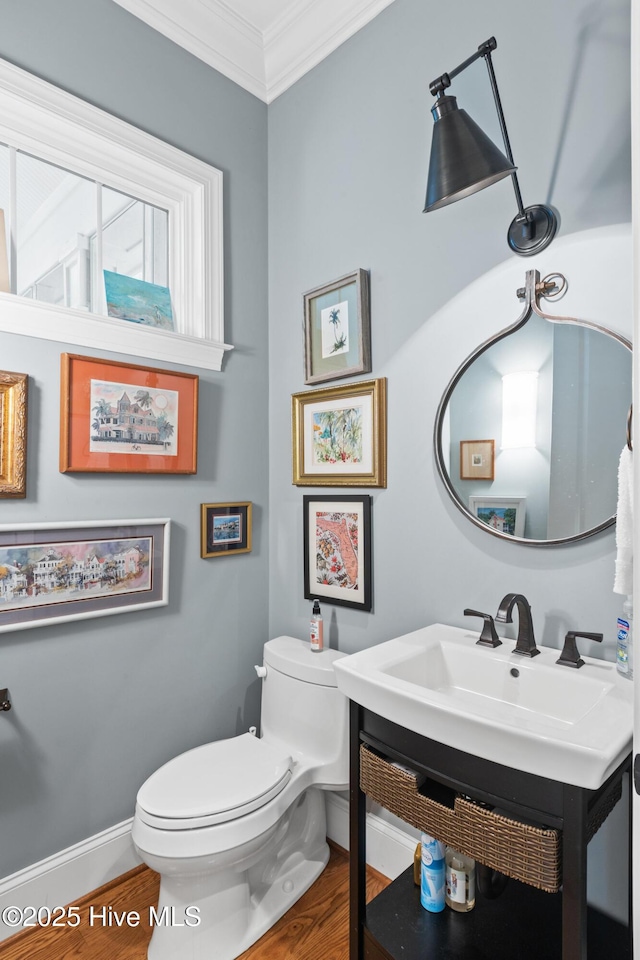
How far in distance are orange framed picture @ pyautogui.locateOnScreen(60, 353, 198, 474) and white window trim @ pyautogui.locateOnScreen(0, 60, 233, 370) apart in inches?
3.4

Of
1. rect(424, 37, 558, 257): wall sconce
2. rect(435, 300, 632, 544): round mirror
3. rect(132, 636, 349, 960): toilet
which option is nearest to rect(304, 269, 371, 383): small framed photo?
rect(435, 300, 632, 544): round mirror

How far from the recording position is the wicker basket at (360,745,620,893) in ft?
3.01

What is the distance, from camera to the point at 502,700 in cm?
130

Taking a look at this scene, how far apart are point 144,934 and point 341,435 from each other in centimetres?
163

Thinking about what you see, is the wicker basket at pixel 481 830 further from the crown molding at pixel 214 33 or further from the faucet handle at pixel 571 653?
the crown molding at pixel 214 33

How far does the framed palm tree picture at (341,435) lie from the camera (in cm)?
176

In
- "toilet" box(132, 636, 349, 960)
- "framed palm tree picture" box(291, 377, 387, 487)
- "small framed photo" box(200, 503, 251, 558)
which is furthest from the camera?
"small framed photo" box(200, 503, 251, 558)

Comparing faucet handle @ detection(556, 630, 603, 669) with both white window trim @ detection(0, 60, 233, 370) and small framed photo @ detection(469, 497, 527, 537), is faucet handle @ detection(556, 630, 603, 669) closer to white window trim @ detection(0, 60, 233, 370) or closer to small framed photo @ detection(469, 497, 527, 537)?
small framed photo @ detection(469, 497, 527, 537)

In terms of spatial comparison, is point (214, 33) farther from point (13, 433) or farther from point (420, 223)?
point (13, 433)

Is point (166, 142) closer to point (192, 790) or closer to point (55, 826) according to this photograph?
point (192, 790)

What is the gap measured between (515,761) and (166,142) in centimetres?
215

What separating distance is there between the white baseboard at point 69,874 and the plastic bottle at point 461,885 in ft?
3.55

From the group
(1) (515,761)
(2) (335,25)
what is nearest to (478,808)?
(1) (515,761)

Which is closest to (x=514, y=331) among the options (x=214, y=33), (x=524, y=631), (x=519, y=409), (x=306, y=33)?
(x=519, y=409)
